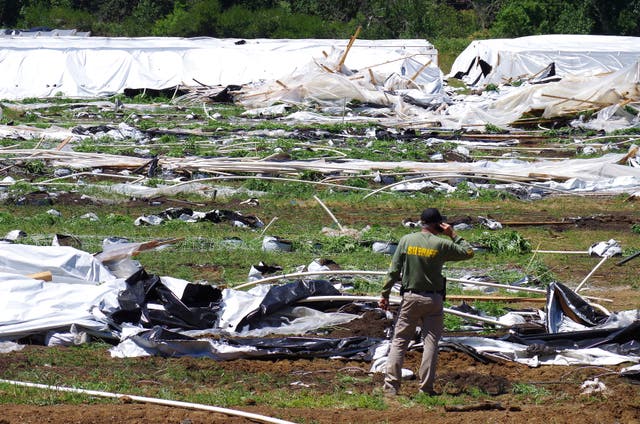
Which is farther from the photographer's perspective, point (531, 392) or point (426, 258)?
point (531, 392)

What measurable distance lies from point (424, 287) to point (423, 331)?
383 mm

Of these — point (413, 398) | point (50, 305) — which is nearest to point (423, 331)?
point (413, 398)

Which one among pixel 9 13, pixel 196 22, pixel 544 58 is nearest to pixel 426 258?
pixel 544 58

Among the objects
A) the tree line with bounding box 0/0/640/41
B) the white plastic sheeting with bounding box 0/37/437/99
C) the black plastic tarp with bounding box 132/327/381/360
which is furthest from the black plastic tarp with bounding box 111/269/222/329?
the tree line with bounding box 0/0/640/41

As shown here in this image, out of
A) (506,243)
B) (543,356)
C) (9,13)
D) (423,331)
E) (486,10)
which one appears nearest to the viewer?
(423,331)

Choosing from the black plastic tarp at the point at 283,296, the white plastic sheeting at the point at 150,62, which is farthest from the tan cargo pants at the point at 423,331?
the white plastic sheeting at the point at 150,62

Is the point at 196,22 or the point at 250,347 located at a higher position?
the point at 250,347

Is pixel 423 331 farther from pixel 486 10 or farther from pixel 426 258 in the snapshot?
pixel 486 10

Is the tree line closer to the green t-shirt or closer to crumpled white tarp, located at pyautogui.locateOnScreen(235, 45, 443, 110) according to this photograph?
crumpled white tarp, located at pyautogui.locateOnScreen(235, 45, 443, 110)

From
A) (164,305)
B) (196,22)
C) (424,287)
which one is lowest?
(196,22)

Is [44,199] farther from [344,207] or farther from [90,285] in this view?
[90,285]

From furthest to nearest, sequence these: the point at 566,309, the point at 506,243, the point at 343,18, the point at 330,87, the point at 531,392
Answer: the point at 343,18 → the point at 330,87 → the point at 506,243 → the point at 566,309 → the point at 531,392

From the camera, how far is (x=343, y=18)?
6706cm

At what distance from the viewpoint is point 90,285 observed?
11.8 m
